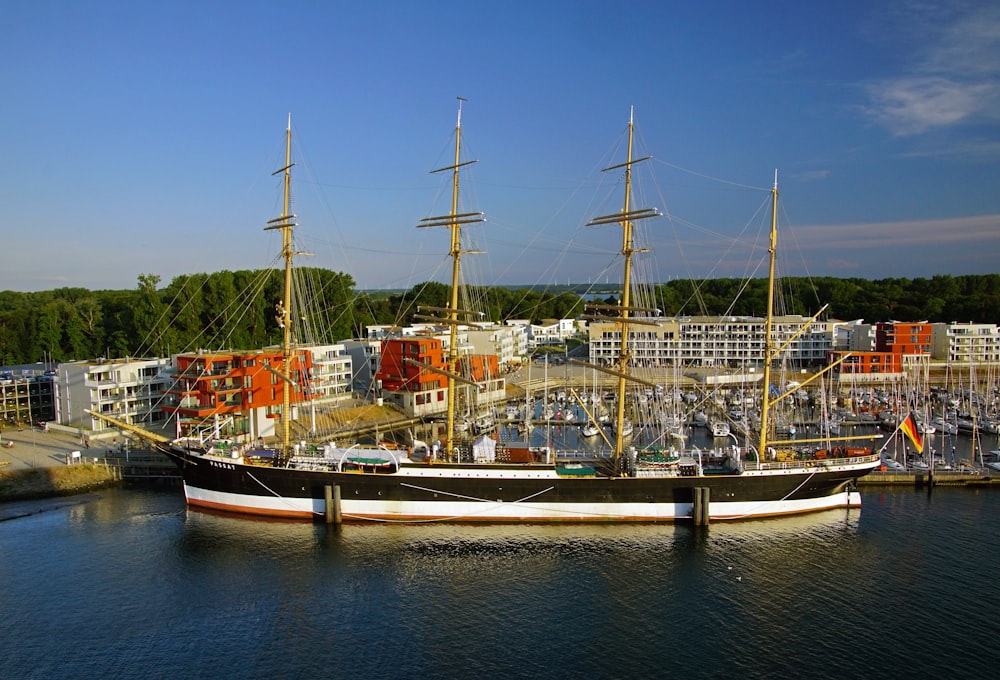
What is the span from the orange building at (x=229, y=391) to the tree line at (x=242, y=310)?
343 cm

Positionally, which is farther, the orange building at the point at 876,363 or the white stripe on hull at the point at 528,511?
the orange building at the point at 876,363

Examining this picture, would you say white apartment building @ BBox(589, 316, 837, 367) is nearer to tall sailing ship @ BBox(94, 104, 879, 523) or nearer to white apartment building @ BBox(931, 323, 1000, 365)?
white apartment building @ BBox(931, 323, 1000, 365)

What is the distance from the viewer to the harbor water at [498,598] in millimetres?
16156

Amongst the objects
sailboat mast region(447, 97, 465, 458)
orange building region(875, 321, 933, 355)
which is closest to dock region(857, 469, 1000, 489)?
sailboat mast region(447, 97, 465, 458)

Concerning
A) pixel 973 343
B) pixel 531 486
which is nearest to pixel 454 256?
pixel 531 486

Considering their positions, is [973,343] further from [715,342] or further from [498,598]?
[498,598]

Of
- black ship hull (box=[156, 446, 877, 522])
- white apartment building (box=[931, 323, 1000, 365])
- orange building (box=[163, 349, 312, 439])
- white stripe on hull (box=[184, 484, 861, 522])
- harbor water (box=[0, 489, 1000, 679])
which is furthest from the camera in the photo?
white apartment building (box=[931, 323, 1000, 365])

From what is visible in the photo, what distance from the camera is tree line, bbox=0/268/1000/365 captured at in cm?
5081

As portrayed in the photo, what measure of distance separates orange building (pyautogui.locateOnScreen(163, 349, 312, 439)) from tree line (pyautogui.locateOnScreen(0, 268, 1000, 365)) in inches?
135

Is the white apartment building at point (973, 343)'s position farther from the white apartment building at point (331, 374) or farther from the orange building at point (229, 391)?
the orange building at point (229, 391)

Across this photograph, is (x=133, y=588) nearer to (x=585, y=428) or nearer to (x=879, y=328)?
(x=585, y=428)

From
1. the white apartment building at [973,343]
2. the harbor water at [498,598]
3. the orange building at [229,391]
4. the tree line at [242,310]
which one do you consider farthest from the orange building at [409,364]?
the white apartment building at [973,343]

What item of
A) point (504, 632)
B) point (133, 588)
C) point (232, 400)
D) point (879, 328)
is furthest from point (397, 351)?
point (879, 328)

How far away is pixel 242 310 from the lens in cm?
5709
